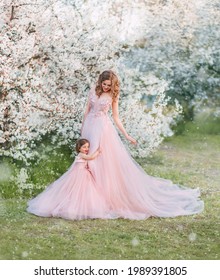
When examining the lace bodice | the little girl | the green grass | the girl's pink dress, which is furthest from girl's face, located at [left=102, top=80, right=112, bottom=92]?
the green grass

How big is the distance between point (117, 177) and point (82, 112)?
2.98m

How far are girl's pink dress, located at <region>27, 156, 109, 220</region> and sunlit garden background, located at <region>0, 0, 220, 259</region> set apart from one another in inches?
7.8

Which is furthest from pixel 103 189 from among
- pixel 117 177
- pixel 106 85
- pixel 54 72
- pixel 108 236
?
pixel 54 72

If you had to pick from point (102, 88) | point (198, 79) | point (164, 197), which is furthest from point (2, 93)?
point (198, 79)

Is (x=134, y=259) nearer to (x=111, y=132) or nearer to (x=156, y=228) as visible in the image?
(x=156, y=228)

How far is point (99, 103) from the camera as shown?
9469mm

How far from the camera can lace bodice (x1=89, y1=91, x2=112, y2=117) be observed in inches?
372

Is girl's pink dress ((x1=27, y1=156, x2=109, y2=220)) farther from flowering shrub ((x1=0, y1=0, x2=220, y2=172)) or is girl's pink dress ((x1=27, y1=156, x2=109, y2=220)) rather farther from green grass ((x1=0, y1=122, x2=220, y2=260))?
flowering shrub ((x1=0, y1=0, x2=220, y2=172))

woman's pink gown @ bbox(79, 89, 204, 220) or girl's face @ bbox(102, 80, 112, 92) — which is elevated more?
girl's face @ bbox(102, 80, 112, 92)

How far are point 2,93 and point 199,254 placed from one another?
5.23m

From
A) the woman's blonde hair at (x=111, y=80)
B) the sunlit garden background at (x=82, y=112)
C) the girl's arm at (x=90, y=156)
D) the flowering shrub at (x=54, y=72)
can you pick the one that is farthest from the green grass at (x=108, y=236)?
the woman's blonde hair at (x=111, y=80)

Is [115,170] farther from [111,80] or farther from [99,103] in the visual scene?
[111,80]

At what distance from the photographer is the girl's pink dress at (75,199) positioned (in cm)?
900

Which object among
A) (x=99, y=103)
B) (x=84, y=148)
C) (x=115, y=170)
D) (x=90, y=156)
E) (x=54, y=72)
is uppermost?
(x=54, y=72)
